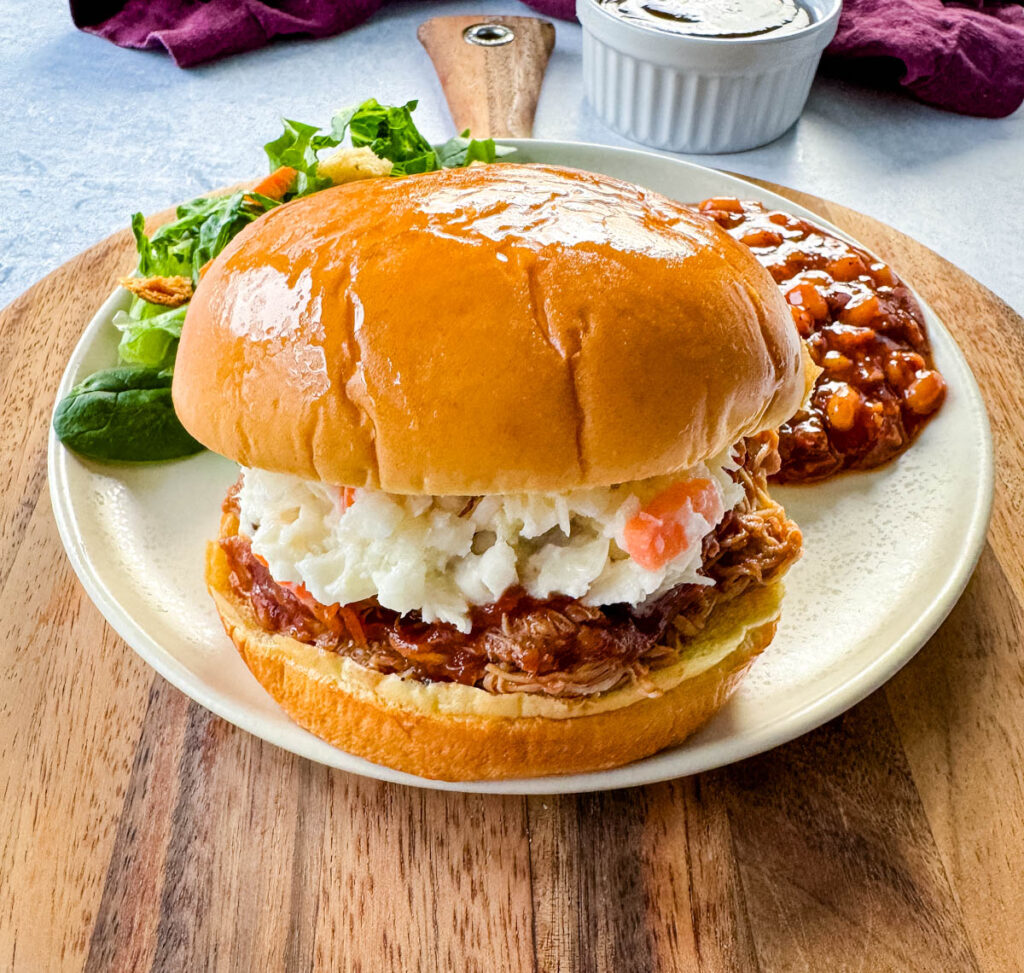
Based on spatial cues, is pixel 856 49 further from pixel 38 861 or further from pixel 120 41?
pixel 38 861

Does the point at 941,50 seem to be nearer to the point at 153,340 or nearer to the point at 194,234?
the point at 194,234

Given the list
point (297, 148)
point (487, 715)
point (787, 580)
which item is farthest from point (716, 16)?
point (487, 715)

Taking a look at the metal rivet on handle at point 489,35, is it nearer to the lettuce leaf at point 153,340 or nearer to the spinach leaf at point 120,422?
the lettuce leaf at point 153,340

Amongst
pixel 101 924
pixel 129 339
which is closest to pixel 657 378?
pixel 101 924

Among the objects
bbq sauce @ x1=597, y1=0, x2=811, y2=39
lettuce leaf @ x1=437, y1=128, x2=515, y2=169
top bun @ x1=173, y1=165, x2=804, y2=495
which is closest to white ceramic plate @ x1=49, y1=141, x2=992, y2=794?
top bun @ x1=173, y1=165, x2=804, y2=495

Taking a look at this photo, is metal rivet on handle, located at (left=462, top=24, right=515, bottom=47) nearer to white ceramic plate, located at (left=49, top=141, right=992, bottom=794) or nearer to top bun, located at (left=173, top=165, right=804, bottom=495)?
white ceramic plate, located at (left=49, top=141, right=992, bottom=794)
